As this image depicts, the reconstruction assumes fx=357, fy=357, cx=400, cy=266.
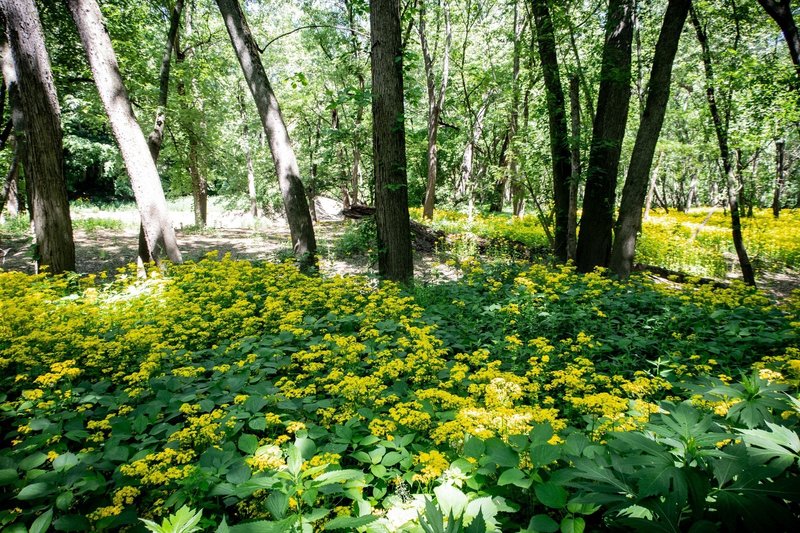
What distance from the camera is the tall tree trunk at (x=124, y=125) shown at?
6277mm

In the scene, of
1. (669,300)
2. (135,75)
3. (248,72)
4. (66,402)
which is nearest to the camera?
(66,402)

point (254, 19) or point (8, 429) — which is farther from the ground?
point (254, 19)

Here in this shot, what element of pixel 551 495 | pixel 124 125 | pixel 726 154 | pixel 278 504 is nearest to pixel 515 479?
pixel 551 495

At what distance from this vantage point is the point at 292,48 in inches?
936

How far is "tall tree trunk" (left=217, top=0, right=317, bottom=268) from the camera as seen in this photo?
21.8 feet

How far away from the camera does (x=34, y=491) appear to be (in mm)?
1518

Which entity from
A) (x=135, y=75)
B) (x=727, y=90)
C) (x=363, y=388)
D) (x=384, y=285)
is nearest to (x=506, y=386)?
(x=363, y=388)

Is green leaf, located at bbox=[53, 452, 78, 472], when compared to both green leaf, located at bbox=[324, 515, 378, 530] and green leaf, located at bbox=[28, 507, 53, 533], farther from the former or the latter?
green leaf, located at bbox=[324, 515, 378, 530]

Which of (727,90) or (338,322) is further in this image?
(727,90)

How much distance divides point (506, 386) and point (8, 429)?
11.1 feet

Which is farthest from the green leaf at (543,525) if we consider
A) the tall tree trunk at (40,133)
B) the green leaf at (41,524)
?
the tall tree trunk at (40,133)

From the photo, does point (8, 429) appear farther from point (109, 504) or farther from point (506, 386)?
point (506, 386)

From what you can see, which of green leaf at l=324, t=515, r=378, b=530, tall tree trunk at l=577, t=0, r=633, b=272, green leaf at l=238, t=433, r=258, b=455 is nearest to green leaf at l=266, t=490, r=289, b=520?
green leaf at l=324, t=515, r=378, b=530

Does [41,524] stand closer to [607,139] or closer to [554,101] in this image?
[607,139]
